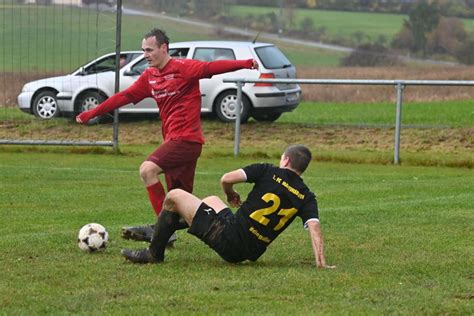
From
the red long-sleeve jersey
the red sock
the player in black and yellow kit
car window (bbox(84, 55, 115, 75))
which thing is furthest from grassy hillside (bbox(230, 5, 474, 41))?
the player in black and yellow kit

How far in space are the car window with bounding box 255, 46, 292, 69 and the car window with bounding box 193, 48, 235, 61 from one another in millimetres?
677

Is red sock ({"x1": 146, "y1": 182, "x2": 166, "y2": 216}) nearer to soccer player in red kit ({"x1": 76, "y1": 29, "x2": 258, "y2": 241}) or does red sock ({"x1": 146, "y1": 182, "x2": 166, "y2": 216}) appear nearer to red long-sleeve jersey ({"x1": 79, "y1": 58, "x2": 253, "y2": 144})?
soccer player in red kit ({"x1": 76, "y1": 29, "x2": 258, "y2": 241})

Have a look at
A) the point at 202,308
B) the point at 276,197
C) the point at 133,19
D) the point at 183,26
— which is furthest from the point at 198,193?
the point at 183,26

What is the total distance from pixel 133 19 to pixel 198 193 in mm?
17491

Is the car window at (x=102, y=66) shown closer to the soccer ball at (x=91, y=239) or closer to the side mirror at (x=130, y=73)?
the side mirror at (x=130, y=73)

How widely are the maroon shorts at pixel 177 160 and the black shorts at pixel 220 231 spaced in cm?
109

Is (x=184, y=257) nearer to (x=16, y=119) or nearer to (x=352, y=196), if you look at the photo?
(x=352, y=196)

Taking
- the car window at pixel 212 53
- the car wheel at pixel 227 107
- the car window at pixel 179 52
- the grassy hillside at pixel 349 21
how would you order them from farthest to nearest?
the grassy hillside at pixel 349 21
the car window at pixel 179 52
the car window at pixel 212 53
the car wheel at pixel 227 107

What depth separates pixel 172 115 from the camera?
408 inches

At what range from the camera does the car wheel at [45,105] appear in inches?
934

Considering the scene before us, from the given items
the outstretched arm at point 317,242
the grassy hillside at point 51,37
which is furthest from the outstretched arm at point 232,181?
the grassy hillside at point 51,37

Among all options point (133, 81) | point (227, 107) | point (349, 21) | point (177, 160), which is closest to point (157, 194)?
point (177, 160)

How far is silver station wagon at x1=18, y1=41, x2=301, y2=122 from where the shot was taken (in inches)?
915

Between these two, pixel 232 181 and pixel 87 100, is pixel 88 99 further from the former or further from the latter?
pixel 232 181
